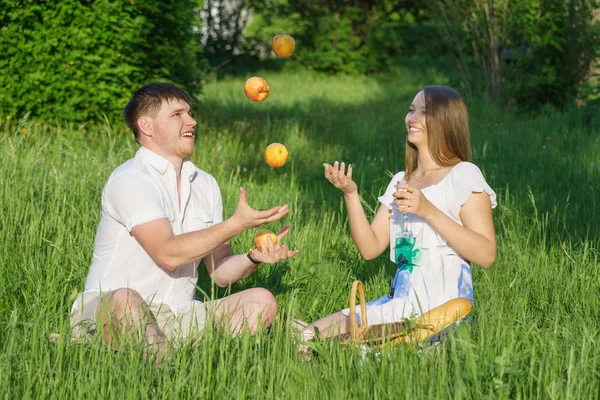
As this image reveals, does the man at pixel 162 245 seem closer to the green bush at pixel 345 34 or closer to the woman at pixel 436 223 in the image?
the woman at pixel 436 223

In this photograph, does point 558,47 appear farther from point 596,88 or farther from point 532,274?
point 532,274

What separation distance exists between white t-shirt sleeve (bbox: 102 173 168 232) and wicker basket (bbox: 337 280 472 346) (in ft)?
2.97

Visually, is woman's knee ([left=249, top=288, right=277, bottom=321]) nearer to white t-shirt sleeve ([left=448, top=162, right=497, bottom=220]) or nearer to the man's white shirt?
the man's white shirt

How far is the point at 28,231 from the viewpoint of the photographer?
14.9ft

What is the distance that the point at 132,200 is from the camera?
11.4 ft

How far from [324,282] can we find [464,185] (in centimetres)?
115

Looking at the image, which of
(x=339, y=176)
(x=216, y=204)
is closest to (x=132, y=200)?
(x=216, y=204)

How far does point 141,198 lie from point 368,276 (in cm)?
165

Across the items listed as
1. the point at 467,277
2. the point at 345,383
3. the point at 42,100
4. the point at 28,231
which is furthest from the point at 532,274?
the point at 42,100

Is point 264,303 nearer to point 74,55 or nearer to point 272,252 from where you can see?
point 272,252

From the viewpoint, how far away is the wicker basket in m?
3.30

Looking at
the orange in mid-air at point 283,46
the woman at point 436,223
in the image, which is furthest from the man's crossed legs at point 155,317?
the orange in mid-air at point 283,46

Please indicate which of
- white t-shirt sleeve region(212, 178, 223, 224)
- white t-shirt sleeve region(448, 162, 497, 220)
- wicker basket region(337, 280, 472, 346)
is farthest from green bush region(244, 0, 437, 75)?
wicker basket region(337, 280, 472, 346)

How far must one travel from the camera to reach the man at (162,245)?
3348 mm
